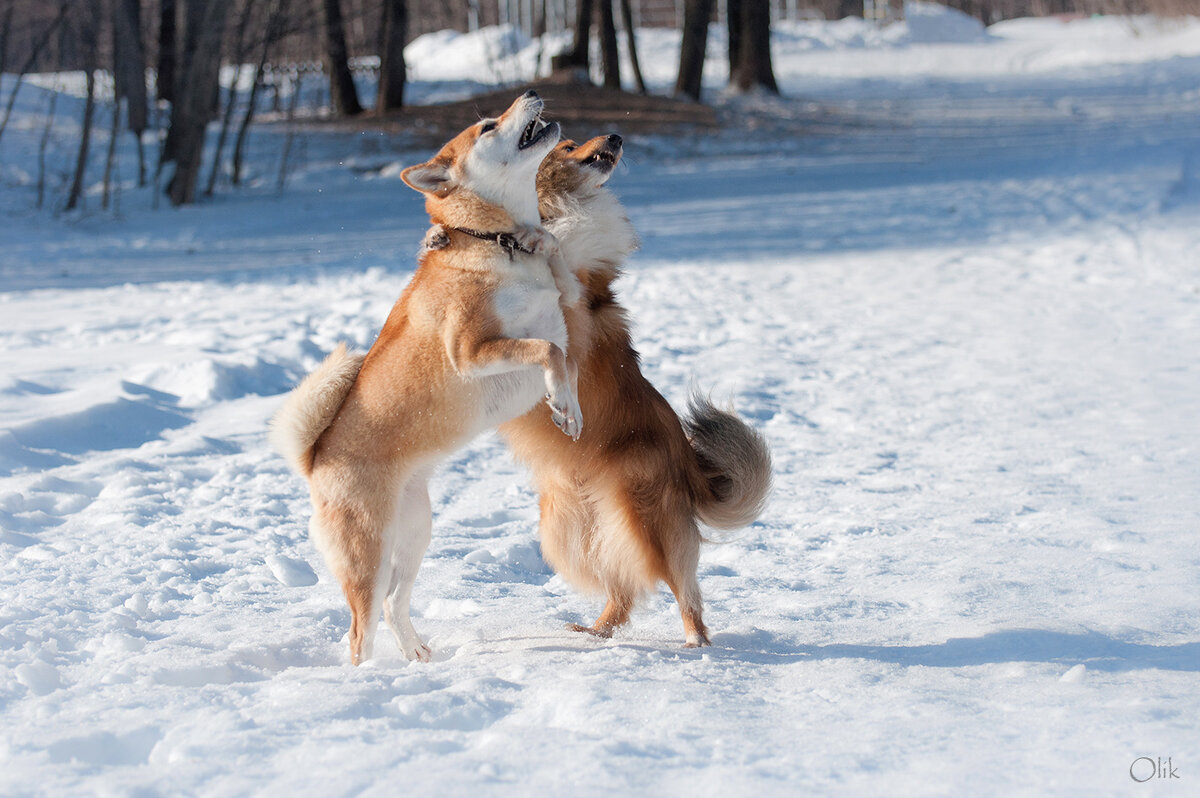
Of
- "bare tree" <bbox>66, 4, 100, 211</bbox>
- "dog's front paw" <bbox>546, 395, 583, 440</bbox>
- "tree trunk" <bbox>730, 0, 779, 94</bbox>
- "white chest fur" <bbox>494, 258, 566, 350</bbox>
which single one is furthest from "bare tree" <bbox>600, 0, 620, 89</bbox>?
"dog's front paw" <bbox>546, 395, 583, 440</bbox>

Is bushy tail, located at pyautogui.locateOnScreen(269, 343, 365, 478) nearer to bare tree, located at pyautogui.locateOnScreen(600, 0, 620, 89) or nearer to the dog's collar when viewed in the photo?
the dog's collar

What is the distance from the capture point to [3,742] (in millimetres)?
2574

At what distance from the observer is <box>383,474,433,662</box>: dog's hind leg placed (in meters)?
3.57

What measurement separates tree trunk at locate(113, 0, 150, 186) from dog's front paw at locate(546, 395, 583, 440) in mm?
12732

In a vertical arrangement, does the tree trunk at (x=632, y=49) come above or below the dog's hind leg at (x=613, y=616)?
above

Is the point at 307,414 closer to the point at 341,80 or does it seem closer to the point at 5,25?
the point at 5,25

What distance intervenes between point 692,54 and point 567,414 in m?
22.4

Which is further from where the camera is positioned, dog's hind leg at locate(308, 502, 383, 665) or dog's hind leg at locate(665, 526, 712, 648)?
dog's hind leg at locate(665, 526, 712, 648)

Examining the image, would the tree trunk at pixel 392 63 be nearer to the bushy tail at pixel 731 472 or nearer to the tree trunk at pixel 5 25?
the tree trunk at pixel 5 25

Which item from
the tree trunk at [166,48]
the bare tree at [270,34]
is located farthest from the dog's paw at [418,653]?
the tree trunk at [166,48]

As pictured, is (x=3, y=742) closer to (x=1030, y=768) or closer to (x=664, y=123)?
(x=1030, y=768)

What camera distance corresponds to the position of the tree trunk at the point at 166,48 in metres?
18.9

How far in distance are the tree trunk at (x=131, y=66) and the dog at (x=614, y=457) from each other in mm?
12192

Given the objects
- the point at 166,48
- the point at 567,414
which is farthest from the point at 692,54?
the point at 567,414
